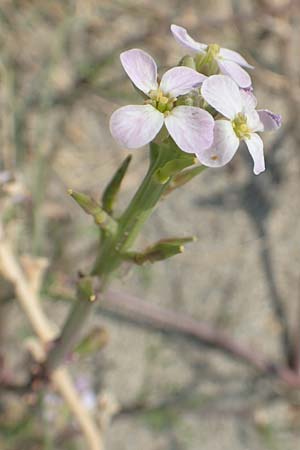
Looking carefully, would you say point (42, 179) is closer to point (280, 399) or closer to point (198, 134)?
point (280, 399)

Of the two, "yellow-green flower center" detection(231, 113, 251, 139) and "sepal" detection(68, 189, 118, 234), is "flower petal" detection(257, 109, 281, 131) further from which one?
"sepal" detection(68, 189, 118, 234)

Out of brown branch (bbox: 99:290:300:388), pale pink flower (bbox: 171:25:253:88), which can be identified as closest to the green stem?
pale pink flower (bbox: 171:25:253:88)

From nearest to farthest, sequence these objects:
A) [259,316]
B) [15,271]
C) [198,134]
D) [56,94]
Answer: [198,134] < [15,271] < [259,316] < [56,94]

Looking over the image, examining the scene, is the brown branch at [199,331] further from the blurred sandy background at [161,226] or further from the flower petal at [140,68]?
the flower petal at [140,68]

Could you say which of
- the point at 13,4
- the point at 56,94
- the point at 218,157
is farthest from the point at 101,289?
the point at 13,4

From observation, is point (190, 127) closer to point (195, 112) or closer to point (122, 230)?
point (195, 112)

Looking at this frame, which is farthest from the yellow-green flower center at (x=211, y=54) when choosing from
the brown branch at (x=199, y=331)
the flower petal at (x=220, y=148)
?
the brown branch at (x=199, y=331)
